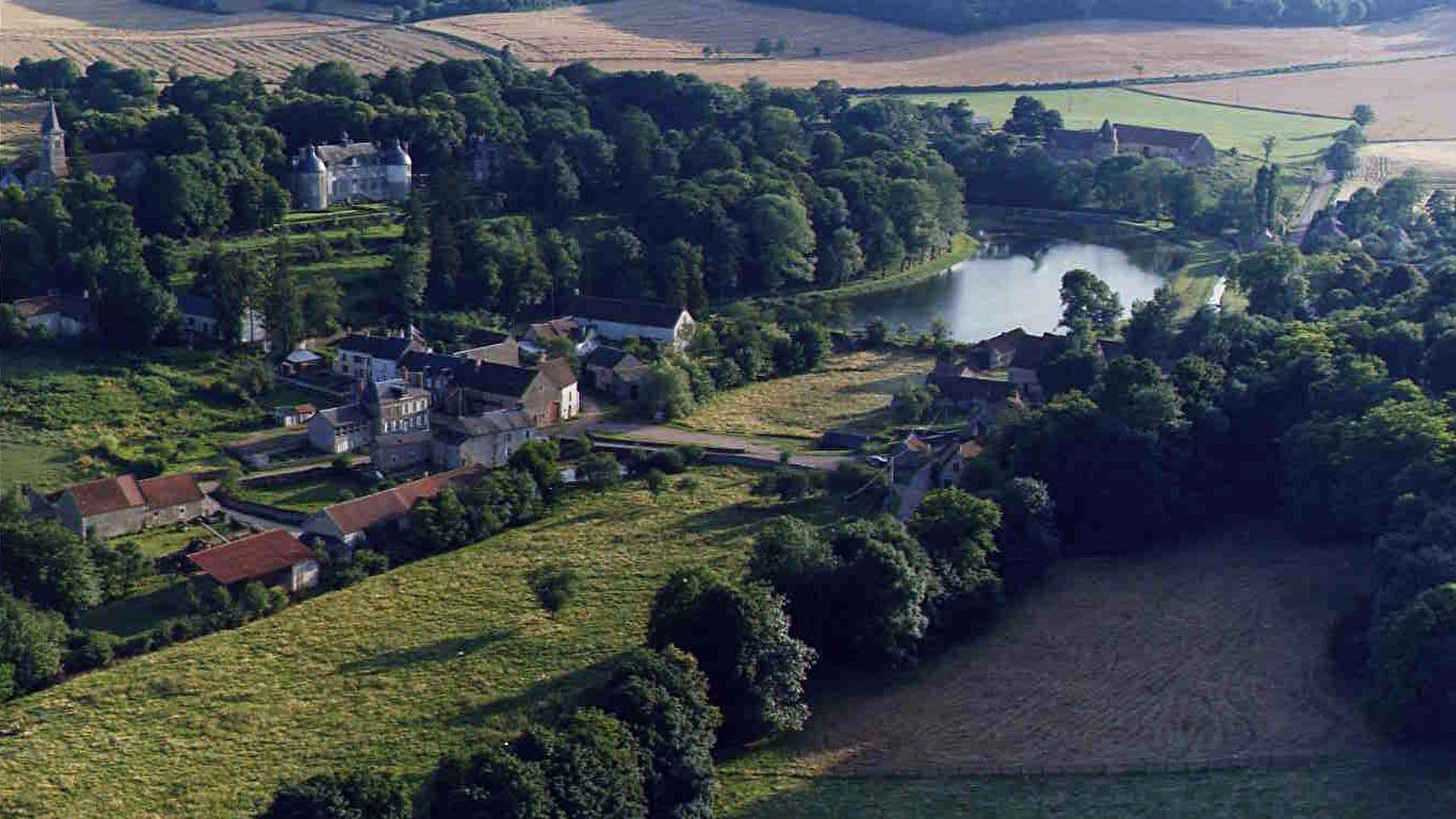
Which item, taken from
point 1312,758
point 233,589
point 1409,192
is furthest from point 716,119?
point 1312,758

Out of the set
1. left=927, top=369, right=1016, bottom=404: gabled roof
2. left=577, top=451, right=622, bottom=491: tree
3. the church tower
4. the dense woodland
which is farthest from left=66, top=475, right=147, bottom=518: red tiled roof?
the church tower

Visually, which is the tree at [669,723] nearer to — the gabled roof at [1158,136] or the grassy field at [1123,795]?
the grassy field at [1123,795]

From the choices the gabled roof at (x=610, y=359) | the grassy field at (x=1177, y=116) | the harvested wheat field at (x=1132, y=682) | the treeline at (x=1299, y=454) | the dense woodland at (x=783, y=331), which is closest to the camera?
the harvested wheat field at (x=1132, y=682)

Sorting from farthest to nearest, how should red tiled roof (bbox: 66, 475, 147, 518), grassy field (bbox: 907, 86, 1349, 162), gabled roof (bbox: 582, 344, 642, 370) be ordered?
grassy field (bbox: 907, 86, 1349, 162)
gabled roof (bbox: 582, 344, 642, 370)
red tiled roof (bbox: 66, 475, 147, 518)

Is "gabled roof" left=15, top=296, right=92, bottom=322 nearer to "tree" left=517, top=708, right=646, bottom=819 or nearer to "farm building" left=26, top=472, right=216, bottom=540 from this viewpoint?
"farm building" left=26, top=472, right=216, bottom=540

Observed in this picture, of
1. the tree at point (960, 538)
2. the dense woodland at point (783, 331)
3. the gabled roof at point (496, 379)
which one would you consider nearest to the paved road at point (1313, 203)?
the dense woodland at point (783, 331)

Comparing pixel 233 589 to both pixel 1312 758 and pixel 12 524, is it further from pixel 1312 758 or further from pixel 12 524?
pixel 1312 758
